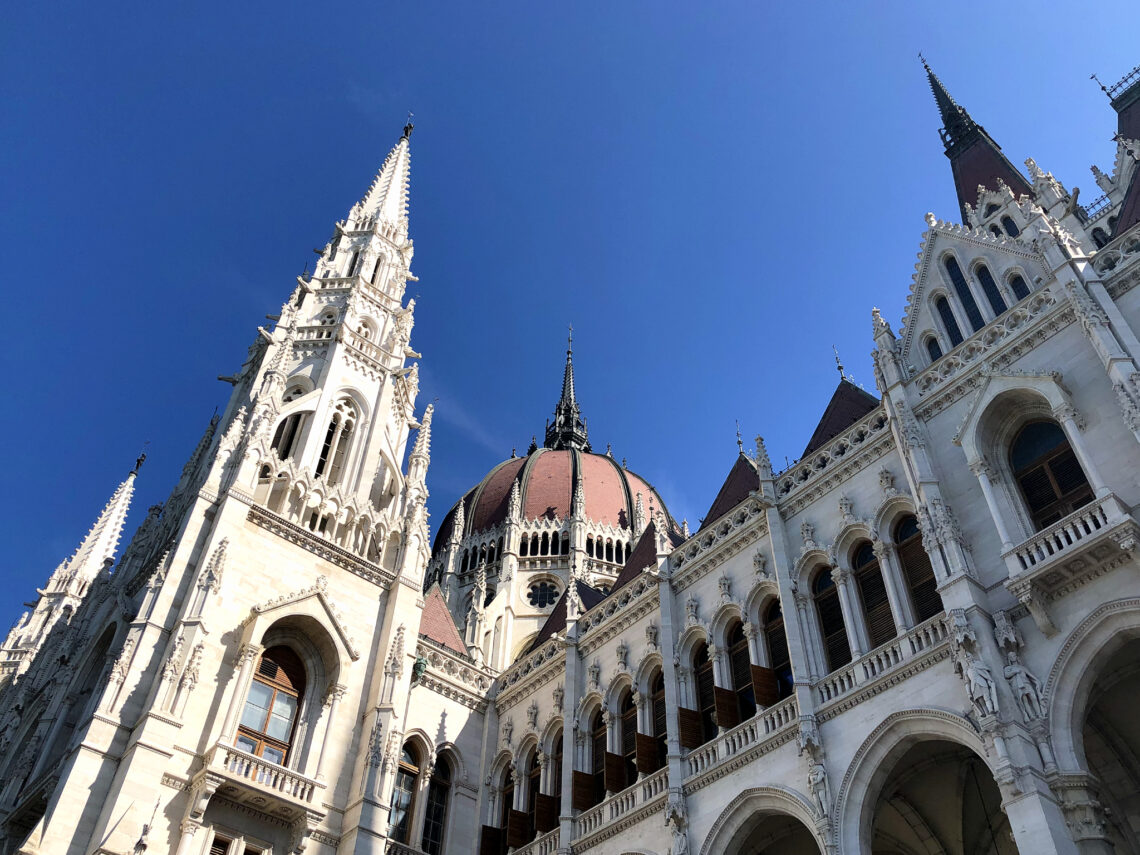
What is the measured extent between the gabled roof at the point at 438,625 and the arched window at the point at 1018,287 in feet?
55.4

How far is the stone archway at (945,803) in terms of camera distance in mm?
16984

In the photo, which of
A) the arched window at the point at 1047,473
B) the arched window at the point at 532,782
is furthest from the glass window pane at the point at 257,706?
the arched window at the point at 1047,473

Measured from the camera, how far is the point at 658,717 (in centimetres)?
2109

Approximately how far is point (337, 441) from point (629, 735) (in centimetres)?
1178

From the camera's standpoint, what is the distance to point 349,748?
21172 millimetres

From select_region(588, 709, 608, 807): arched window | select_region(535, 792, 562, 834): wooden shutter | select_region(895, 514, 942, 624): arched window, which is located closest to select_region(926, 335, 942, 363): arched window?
select_region(895, 514, 942, 624): arched window

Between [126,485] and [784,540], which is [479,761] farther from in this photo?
[126,485]

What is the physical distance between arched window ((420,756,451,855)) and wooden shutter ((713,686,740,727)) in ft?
26.8

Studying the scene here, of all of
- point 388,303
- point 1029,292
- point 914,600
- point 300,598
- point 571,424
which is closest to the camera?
point 914,600

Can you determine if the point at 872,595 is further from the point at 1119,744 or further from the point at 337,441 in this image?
the point at 337,441

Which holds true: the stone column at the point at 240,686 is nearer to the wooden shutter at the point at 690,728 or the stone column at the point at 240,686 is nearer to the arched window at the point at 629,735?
the arched window at the point at 629,735

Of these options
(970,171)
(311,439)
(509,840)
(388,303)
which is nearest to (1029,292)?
(970,171)

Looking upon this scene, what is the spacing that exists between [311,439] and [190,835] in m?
11.2

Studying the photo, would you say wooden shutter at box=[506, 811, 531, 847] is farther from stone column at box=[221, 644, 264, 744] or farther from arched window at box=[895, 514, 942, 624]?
arched window at box=[895, 514, 942, 624]
